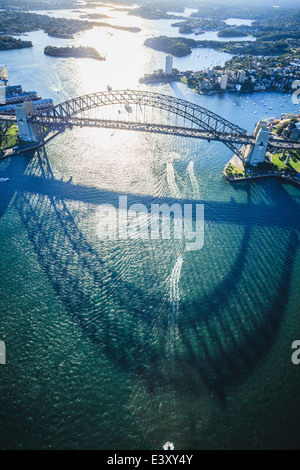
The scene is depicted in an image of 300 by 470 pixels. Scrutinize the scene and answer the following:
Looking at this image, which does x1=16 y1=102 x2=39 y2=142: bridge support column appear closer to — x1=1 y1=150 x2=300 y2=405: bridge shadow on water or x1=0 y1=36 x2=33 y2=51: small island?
x1=1 y1=150 x2=300 y2=405: bridge shadow on water

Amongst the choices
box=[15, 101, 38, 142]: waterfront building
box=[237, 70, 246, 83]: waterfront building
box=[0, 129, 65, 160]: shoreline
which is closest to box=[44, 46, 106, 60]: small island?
box=[237, 70, 246, 83]: waterfront building

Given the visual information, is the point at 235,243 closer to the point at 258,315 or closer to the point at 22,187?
the point at 258,315

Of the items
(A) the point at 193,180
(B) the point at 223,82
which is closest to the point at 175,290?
(A) the point at 193,180

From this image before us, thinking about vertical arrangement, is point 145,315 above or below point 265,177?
below

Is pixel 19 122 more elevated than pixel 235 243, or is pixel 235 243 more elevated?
pixel 19 122

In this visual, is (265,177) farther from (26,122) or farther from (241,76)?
(241,76)
